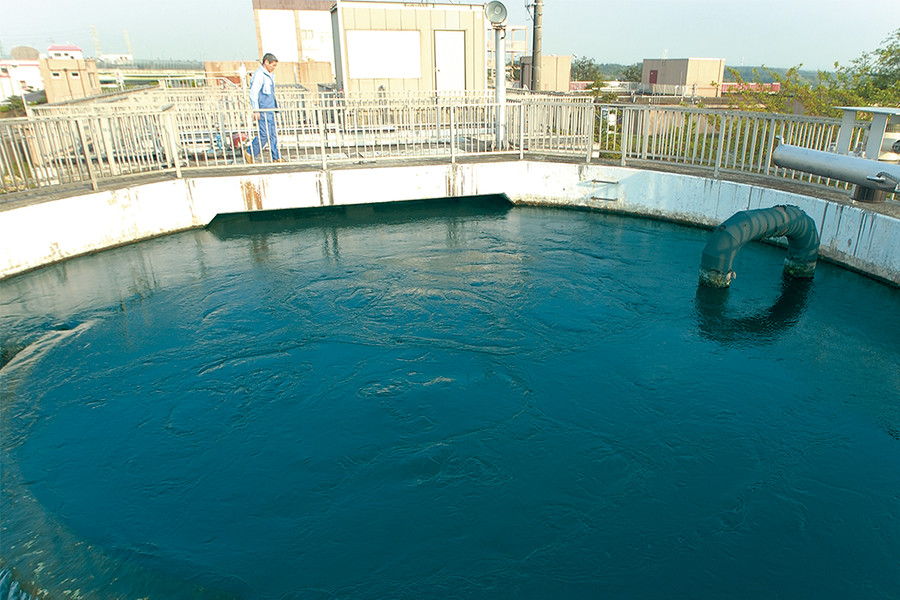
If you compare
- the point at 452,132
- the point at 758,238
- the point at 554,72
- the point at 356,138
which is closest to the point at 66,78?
the point at 554,72

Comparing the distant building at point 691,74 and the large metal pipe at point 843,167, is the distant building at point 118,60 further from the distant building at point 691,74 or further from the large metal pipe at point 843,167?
the large metal pipe at point 843,167

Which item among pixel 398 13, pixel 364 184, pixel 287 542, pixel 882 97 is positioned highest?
pixel 398 13

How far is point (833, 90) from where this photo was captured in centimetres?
1855

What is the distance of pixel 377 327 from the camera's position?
7.73 meters

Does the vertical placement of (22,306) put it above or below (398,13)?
below

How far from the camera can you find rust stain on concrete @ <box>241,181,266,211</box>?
1256cm

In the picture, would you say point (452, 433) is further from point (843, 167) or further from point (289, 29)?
point (289, 29)

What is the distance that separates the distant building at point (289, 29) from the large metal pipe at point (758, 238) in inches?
2277

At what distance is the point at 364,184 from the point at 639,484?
9.77 m

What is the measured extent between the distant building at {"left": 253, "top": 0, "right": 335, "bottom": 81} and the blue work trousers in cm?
5084

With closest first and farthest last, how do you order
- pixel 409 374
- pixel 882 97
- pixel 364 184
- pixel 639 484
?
pixel 639 484 < pixel 409 374 < pixel 364 184 < pixel 882 97

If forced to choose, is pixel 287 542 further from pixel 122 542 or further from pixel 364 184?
pixel 364 184

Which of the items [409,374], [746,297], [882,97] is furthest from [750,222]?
[882,97]

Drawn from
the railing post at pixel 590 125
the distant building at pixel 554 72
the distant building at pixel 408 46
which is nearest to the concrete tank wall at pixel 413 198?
the railing post at pixel 590 125
